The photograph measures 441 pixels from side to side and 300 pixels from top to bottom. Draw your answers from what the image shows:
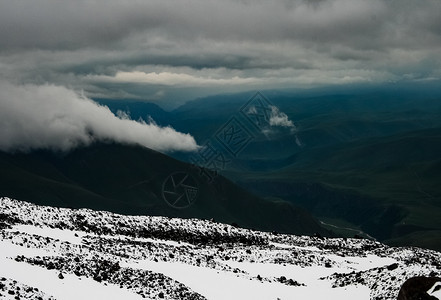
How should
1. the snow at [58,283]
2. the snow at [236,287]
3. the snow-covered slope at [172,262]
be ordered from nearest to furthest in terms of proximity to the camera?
the snow at [58,283] < the snow-covered slope at [172,262] < the snow at [236,287]

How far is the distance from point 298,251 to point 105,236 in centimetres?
1952

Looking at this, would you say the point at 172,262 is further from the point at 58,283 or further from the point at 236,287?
the point at 58,283

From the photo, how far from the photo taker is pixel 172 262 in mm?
38906

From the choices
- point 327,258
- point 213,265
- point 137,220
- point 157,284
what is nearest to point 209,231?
point 137,220

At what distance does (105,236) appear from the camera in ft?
155

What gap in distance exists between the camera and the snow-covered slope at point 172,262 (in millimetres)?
28641

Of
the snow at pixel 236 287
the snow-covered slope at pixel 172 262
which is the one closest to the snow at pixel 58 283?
the snow-covered slope at pixel 172 262

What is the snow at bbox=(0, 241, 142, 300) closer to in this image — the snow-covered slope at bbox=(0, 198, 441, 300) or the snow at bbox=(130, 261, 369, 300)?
the snow-covered slope at bbox=(0, 198, 441, 300)

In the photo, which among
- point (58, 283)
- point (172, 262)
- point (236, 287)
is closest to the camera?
point (58, 283)

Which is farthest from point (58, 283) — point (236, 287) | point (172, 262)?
point (172, 262)

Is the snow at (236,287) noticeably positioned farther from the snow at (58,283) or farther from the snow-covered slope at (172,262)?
the snow at (58,283)

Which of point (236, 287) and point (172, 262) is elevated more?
point (172, 262)

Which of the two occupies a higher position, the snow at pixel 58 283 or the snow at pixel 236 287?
the snow at pixel 58 283

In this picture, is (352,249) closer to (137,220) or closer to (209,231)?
(209,231)
